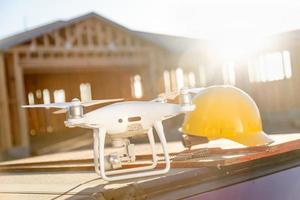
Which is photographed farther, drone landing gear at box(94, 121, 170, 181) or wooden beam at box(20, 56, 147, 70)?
wooden beam at box(20, 56, 147, 70)

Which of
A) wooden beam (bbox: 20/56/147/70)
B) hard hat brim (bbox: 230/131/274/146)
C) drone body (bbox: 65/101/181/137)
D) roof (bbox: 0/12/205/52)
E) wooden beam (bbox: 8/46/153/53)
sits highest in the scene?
roof (bbox: 0/12/205/52)

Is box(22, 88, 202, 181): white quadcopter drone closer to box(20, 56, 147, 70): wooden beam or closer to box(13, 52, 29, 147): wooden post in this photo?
box(13, 52, 29, 147): wooden post

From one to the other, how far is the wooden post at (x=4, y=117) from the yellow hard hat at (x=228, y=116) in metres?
15.3

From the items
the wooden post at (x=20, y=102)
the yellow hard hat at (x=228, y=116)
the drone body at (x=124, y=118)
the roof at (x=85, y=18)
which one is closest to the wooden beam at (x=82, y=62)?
the wooden post at (x=20, y=102)

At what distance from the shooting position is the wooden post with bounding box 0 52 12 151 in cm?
1800

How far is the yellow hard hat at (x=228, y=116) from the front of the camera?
3.57 m

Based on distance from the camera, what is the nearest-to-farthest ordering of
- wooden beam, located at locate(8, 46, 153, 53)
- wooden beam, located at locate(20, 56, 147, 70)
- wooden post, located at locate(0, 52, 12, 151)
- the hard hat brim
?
1. the hard hat brim
2. wooden post, located at locate(0, 52, 12, 151)
3. wooden beam, located at locate(8, 46, 153, 53)
4. wooden beam, located at locate(20, 56, 147, 70)

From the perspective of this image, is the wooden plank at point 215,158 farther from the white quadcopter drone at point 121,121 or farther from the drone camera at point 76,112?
the drone camera at point 76,112

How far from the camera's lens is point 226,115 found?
362cm

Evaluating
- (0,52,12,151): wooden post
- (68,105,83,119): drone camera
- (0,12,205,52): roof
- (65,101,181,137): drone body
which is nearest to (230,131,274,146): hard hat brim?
(65,101,181,137): drone body

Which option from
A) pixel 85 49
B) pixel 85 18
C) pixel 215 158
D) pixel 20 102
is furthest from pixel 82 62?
pixel 215 158

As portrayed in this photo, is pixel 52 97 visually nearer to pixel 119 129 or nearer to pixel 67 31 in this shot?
pixel 67 31

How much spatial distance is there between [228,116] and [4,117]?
15452 mm

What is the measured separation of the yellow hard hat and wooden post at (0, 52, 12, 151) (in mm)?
15255
